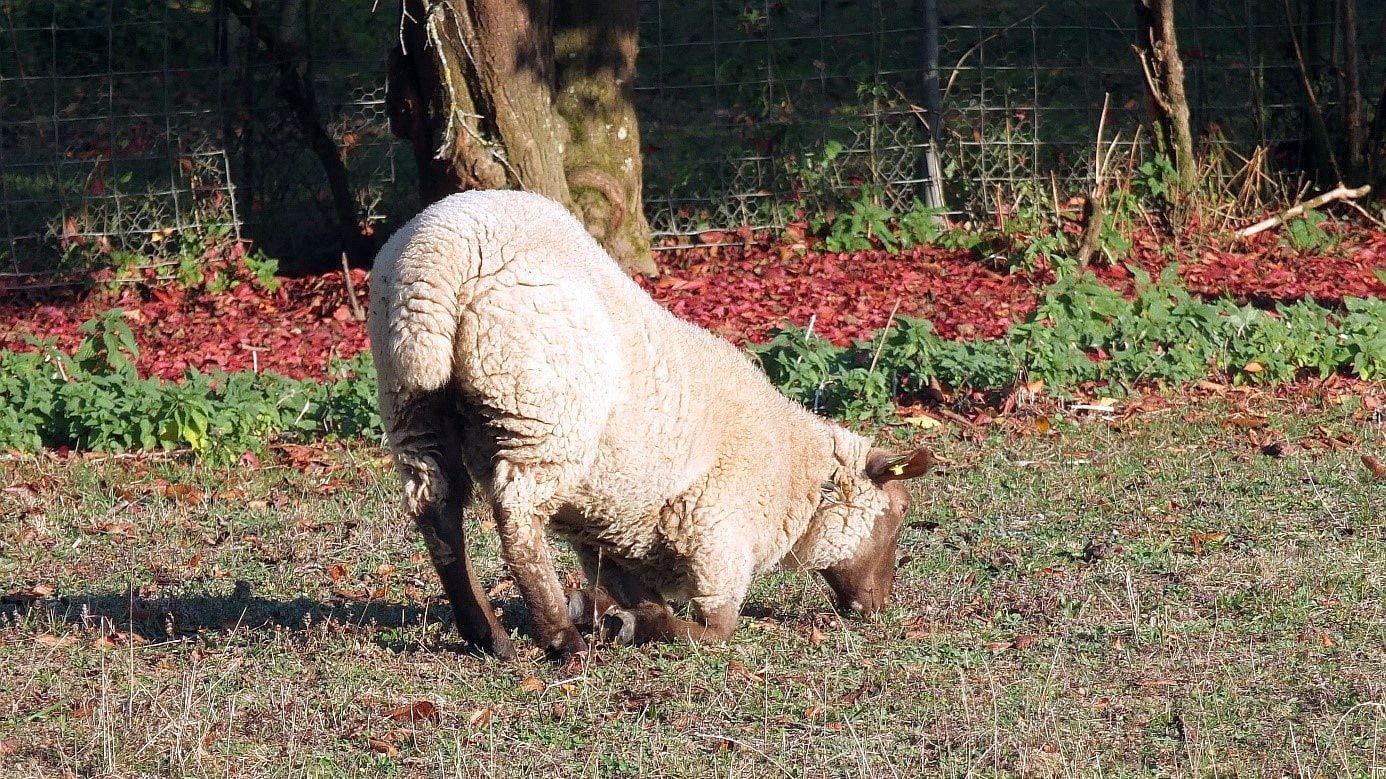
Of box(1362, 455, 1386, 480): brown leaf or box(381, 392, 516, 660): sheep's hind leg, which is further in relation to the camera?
box(1362, 455, 1386, 480): brown leaf

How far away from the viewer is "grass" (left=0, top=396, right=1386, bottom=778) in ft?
14.9

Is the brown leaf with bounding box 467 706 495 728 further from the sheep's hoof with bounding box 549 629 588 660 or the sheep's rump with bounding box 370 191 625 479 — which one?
the sheep's rump with bounding box 370 191 625 479

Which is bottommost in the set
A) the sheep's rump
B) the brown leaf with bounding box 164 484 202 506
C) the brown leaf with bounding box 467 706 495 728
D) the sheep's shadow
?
the brown leaf with bounding box 164 484 202 506

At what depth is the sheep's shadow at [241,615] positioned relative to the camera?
5.87 meters

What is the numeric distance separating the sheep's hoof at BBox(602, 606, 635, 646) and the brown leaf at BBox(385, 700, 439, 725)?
944 millimetres

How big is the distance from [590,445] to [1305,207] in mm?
10168

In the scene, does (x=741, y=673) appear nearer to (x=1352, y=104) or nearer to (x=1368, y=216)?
(x=1368, y=216)

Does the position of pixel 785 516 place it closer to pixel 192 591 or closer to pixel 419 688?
pixel 419 688

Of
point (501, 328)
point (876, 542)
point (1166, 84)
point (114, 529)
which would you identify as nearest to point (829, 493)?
point (876, 542)

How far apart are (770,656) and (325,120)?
10.1 m

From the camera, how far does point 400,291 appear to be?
199 inches

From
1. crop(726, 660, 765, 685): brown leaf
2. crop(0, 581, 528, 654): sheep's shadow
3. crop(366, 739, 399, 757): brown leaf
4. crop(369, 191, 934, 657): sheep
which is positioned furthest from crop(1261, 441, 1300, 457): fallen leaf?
crop(366, 739, 399, 757): brown leaf

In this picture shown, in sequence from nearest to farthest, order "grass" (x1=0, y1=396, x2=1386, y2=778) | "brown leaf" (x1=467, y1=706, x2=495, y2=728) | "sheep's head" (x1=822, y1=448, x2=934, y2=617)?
"grass" (x1=0, y1=396, x2=1386, y2=778) < "brown leaf" (x1=467, y1=706, x2=495, y2=728) < "sheep's head" (x1=822, y1=448, x2=934, y2=617)

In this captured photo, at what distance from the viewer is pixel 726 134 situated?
14.6 m
